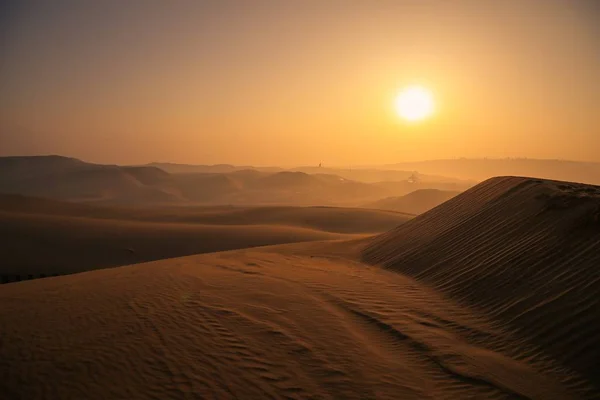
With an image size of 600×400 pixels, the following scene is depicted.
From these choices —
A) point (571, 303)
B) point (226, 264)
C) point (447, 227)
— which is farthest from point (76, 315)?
point (447, 227)

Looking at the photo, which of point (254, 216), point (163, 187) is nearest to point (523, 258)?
point (254, 216)

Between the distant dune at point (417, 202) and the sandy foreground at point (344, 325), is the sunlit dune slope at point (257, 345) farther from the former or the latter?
the distant dune at point (417, 202)

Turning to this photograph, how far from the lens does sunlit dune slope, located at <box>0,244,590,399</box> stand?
143 inches

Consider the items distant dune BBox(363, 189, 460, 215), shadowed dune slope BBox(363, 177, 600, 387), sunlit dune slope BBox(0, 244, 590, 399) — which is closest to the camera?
sunlit dune slope BBox(0, 244, 590, 399)

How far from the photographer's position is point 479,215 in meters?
9.13

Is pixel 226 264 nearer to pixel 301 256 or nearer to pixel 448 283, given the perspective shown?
pixel 301 256

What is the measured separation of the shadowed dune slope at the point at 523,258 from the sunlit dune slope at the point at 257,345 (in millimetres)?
391

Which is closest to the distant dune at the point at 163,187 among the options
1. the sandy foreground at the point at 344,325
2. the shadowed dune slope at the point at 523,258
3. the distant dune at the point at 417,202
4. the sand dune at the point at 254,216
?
the distant dune at the point at 417,202

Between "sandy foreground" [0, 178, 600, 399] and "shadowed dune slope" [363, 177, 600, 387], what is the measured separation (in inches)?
1.2

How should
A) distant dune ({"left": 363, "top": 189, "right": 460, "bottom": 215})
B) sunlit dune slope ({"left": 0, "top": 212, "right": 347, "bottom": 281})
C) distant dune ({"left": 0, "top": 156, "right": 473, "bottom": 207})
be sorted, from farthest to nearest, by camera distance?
distant dune ({"left": 0, "top": 156, "right": 473, "bottom": 207}), distant dune ({"left": 363, "top": 189, "right": 460, "bottom": 215}), sunlit dune slope ({"left": 0, "top": 212, "right": 347, "bottom": 281})

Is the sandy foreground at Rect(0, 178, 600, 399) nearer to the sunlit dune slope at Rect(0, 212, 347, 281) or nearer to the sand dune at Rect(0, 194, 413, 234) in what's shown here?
the sunlit dune slope at Rect(0, 212, 347, 281)

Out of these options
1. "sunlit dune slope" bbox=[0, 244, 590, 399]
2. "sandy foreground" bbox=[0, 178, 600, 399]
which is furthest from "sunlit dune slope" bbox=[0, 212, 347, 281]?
"sunlit dune slope" bbox=[0, 244, 590, 399]

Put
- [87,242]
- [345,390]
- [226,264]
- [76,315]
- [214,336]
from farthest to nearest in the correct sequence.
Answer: [87,242] < [226,264] < [76,315] < [214,336] < [345,390]

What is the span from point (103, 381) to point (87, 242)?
1609 centimetres
